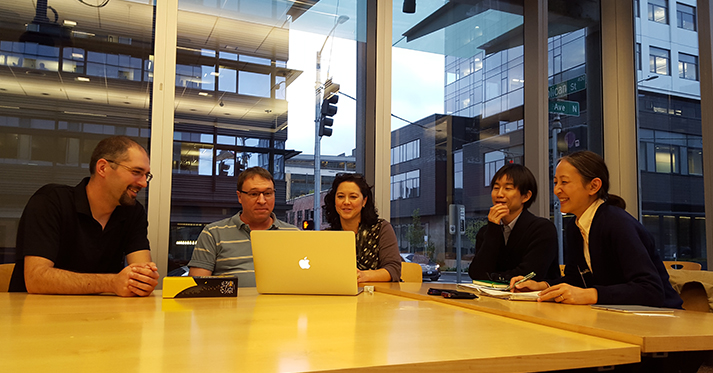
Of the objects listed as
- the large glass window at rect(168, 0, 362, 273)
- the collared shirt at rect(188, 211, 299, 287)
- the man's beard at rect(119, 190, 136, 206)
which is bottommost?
the collared shirt at rect(188, 211, 299, 287)

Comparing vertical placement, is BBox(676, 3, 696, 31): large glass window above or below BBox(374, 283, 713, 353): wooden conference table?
above

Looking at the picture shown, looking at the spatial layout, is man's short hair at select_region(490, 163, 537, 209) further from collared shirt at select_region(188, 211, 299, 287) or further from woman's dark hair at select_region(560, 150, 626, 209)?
collared shirt at select_region(188, 211, 299, 287)

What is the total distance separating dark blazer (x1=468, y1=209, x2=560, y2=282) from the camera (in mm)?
2574

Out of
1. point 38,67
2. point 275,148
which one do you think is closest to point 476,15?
point 275,148

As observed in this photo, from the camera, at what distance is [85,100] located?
3.22m

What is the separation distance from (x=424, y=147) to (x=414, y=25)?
1010mm

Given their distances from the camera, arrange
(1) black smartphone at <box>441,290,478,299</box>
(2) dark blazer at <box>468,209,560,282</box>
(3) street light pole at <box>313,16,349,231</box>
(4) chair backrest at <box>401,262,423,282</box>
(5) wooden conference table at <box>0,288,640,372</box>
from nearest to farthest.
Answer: (5) wooden conference table at <box>0,288,640,372</box> → (1) black smartphone at <box>441,290,478,299</box> → (2) dark blazer at <box>468,209,560,282</box> → (4) chair backrest at <box>401,262,423,282</box> → (3) street light pole at <box>313,16,349,231</box>

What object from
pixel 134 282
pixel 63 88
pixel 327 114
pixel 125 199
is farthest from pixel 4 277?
pixel 327 114

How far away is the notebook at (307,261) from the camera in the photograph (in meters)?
2.03

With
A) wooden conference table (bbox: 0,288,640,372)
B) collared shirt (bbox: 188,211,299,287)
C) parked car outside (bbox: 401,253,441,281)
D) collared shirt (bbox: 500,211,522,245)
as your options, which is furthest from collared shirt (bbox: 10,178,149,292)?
parked car outside (bbox: 401,253,441,281)

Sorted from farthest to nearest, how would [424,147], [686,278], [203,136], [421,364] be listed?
1. [424,147]
2. [203,136]
3. [686,278]
4. [421,364]

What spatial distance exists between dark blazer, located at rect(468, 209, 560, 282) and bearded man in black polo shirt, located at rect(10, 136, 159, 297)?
1.67 meters

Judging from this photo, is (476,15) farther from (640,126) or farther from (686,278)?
(686,278)

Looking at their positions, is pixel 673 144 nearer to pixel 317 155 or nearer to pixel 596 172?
pixel 596 172
